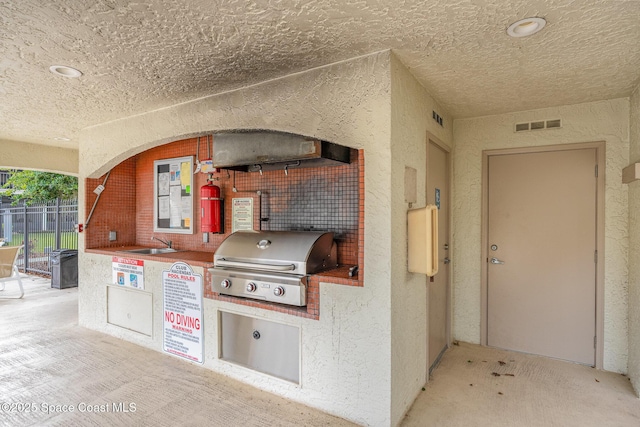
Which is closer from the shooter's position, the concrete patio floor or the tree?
the concrete patio floor

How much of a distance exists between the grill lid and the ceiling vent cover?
8.10 ft

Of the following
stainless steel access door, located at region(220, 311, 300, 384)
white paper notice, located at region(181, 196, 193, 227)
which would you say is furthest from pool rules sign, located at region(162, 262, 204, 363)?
white paper notice, located at region(181, 196, 193, 227)

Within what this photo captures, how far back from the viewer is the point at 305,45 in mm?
2379

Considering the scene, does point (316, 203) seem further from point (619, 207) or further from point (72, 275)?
point (72, 275)

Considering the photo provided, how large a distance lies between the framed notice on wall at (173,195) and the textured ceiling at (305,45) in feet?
4.19

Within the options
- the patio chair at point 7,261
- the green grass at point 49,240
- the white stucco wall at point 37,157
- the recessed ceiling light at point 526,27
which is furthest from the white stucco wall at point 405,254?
the green grass at point 49,240

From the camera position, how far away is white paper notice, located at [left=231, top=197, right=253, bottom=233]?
3.99m

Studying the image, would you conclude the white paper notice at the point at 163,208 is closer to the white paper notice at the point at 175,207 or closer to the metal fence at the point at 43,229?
the white paper notice at the point at 175,207

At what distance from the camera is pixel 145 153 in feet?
16.9

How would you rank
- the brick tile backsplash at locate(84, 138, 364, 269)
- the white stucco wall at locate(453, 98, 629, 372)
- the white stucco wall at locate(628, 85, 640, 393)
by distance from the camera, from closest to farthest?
the white stucco wall at locate(628, 85, 640, 393)
the brick tile backsplash at locate(84, 138, 364, 269)
the white stucco wall at locate(453, 98, 629, 372)

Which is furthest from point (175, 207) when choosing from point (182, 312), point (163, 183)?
point (182, 312)

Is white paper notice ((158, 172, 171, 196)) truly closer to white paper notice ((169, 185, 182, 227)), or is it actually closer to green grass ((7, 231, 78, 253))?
white paper notice ((169, 185, 182, 227))

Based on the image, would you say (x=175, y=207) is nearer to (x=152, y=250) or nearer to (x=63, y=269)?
(x=152, y=250)

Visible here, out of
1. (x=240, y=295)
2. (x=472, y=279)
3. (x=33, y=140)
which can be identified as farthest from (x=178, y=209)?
(x=472, y=279)
